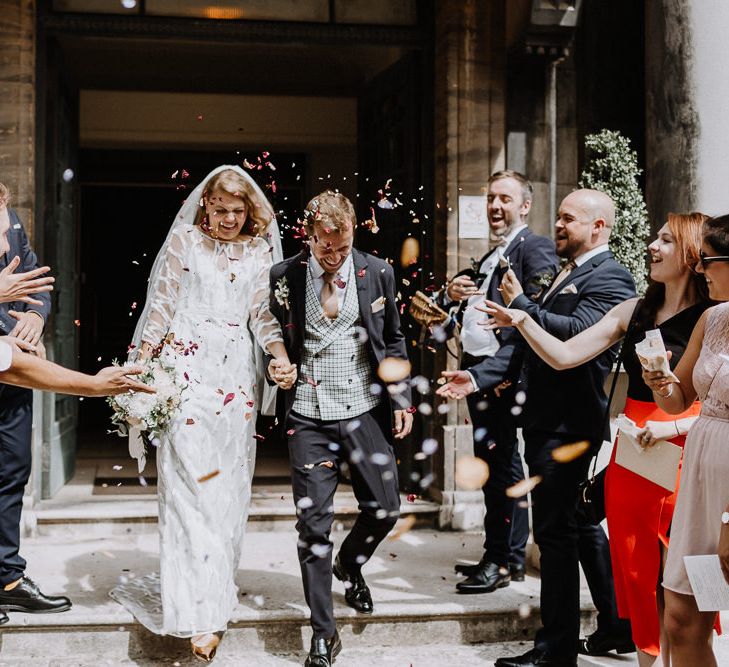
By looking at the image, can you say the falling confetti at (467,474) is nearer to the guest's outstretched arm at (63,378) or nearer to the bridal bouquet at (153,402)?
the bridal bouquet at (153,402)

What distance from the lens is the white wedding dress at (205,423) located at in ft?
15.0

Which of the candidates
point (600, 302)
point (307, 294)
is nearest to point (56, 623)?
point (307, 294)

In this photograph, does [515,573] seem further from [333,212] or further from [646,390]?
[333,212]

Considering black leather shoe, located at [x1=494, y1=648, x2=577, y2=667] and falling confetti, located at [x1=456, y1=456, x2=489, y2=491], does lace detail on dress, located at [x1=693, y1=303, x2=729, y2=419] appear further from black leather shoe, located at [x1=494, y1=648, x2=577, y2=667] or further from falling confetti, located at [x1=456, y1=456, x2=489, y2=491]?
falling confetti, located at [x1=456, y1=456, x2=489, y2=491]

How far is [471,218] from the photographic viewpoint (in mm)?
6785

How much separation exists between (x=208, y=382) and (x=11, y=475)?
1032mm

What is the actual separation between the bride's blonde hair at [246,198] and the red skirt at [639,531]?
199cm

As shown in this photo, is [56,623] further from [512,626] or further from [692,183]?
[692,183]

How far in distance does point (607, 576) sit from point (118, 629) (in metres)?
2.24

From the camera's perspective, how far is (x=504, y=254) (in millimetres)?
5230

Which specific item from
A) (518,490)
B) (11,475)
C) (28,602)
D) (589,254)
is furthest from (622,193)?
(28,602)

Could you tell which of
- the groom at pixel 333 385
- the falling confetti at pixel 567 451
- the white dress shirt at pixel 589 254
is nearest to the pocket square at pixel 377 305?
the groom at pixel 333 385

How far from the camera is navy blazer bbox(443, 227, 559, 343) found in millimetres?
5051

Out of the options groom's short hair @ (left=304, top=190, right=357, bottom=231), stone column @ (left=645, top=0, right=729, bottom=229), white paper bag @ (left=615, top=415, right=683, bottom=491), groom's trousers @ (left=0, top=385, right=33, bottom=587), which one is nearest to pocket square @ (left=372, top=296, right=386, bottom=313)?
groom's short hair @ (left=304, top=190, right=357, bottom=231)
